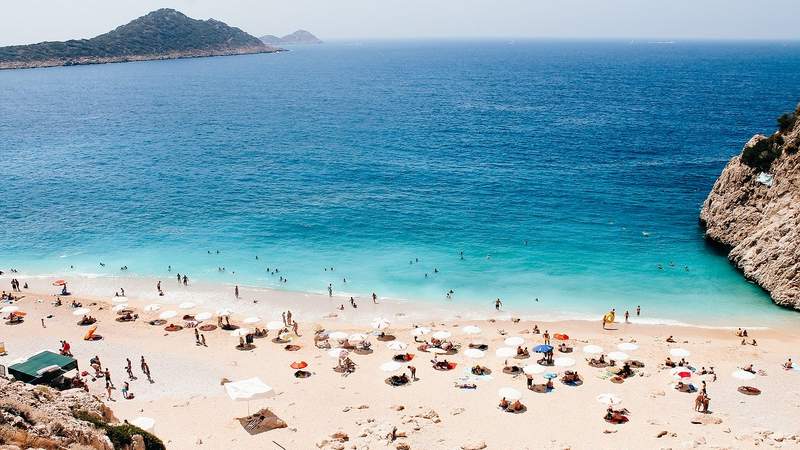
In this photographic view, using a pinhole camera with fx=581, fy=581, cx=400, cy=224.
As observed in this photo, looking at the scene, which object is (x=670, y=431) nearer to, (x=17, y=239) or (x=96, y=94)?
(x=17, y=239)

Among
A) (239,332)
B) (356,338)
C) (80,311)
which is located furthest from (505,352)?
(80,311)

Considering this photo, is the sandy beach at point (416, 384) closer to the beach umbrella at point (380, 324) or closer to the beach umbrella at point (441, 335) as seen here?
the beach umbrella at point (380, 324)

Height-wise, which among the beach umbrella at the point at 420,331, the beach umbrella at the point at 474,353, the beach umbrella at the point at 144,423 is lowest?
the beach umbrella at the point at 420,331

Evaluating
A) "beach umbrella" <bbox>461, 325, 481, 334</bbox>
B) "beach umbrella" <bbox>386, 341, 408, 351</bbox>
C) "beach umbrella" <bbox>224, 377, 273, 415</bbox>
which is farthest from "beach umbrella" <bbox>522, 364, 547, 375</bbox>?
"beach umbrella" <bbox>224, 377, 273, 415</bbox>

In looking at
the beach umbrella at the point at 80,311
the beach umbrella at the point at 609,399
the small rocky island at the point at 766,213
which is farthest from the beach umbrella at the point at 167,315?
the small rocky island at the point at 766,213

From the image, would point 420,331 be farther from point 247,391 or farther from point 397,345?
point 247,391
